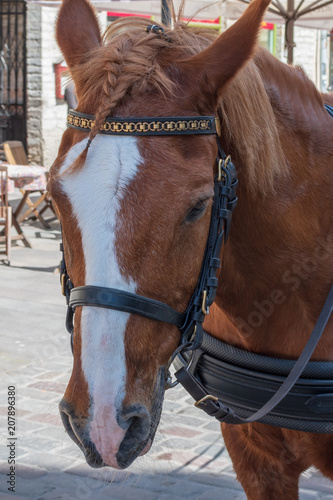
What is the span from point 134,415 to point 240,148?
668mm

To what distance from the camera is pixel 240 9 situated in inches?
263

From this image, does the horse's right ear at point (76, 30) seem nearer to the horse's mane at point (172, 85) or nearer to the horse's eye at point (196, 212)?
the horse's mane at point (172, 85)

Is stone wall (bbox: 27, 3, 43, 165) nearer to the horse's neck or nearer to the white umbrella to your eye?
the white umbrella

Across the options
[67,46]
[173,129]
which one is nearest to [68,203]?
[173,129]

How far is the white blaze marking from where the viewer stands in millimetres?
1319

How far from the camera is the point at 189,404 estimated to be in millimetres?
4012

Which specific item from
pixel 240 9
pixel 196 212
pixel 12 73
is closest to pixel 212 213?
pixel 196 212

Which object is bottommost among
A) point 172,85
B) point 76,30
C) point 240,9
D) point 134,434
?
point 134,434

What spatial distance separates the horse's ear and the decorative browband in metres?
0.09

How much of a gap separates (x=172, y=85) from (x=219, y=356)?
0.84 metres

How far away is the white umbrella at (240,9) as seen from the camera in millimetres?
6734

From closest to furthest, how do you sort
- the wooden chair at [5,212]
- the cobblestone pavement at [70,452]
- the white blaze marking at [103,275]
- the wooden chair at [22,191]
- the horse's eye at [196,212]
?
the white blaze marking at [103,275] → the horse's eye at [196,212] → the cobblestone pavement at [70,452] → the wooden chair at [5,212] → the wooden chair at [22,191]

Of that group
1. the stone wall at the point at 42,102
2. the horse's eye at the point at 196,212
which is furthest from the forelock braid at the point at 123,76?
the stone wall at the point at 42,102

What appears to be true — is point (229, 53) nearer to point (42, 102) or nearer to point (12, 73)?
point (42, 102)
